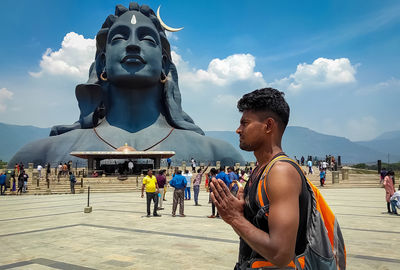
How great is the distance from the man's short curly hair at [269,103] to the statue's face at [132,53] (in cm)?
Result: 3215

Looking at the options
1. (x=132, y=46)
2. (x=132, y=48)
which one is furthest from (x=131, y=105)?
(x=132, y=46)

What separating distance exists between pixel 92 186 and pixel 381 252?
17.3 meters

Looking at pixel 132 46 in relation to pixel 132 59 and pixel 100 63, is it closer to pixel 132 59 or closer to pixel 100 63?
pixel 132 59

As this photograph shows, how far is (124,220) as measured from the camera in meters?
8.55

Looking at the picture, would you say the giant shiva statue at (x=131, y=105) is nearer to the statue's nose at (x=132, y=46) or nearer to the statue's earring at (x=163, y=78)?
the statue's nose at (x=132, y=46)

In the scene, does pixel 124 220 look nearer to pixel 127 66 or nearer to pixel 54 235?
pixel 54 235

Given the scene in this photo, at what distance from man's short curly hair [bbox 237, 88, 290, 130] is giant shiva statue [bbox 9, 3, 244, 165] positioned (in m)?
31.6

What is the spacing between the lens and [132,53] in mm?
32844

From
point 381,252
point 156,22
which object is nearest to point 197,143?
point 156,22

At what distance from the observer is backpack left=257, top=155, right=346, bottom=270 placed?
5.31ft

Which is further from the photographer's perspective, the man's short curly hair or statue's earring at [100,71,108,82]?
statue's earring at [100,71,108,82]

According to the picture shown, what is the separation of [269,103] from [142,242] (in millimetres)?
4798

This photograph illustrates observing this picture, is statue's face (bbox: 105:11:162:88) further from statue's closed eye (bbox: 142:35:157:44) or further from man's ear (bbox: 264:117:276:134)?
man's ear (bbox: 264:117:276:134)

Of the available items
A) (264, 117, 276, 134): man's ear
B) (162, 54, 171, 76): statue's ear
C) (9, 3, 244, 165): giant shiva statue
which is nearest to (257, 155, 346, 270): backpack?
(264, 117, 276, 134): man's ear
